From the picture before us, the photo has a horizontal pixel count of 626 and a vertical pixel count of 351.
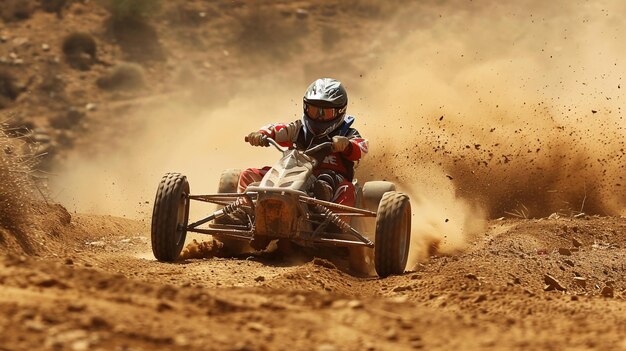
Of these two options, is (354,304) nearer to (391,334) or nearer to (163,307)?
(391,334)

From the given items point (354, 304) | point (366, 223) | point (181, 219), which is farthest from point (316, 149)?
point (354, 304)

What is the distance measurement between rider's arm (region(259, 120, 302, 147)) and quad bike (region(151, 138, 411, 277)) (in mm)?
452

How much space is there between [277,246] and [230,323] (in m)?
5.05

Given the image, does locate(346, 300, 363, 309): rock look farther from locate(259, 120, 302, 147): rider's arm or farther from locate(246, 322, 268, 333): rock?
locate(259, 120, 302, 147): rider's arm

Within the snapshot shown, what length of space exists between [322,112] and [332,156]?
20.2 inches

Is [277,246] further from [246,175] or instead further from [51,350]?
[51,350]

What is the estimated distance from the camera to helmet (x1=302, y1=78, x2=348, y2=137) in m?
11.8

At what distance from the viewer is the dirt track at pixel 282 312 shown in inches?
214

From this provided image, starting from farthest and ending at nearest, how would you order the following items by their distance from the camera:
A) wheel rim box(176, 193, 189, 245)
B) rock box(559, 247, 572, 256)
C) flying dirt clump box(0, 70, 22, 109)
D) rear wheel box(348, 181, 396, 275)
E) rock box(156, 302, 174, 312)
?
1. flying dirt clump box(0, 70, 22, 109)
2. rock box(559, 247, 572, 256)
3. rear wheel box(348, 181, 396, 275)
4. wheel rim box(176, 193, 189, 245)
5. rock box(156, 302, 174, 312)

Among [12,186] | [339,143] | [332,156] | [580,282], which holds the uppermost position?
[339,143]

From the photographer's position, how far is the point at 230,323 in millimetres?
5910

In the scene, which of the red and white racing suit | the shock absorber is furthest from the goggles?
the shock absorber

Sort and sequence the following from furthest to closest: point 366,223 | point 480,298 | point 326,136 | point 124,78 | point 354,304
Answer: point 124,78 → point 326,136 → point 366,223 → point 480,298 → point 354,304

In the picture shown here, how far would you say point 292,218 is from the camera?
10031 millimetres
